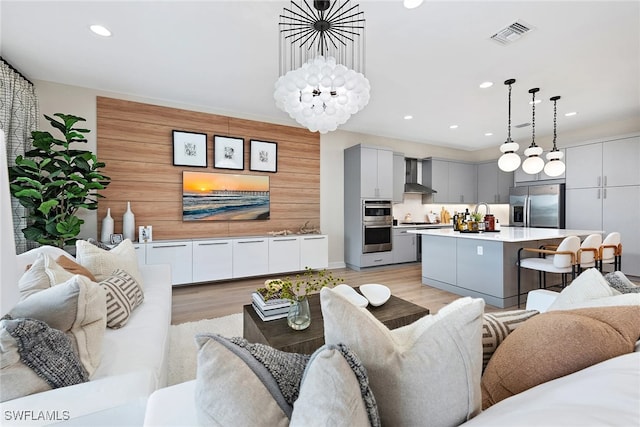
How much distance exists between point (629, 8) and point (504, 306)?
9.54ft

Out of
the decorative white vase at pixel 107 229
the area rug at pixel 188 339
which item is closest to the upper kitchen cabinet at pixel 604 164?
the area rug at pixel 188 339

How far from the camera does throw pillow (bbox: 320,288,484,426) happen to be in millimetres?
581

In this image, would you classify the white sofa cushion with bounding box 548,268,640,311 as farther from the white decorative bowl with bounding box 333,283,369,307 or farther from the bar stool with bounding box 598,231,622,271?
the bar stool with bounding box 598,231,622,271

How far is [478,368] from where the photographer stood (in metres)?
0.63

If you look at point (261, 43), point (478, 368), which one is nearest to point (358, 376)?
point (478, 368)

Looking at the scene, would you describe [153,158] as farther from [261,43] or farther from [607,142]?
[607,142]

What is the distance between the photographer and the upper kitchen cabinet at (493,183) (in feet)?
20.5

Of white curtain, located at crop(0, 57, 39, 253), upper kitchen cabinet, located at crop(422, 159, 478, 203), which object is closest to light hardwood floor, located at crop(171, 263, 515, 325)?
white curtain, located at crop(0, 57, 39, 253)

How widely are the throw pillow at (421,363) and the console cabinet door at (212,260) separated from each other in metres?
3.77

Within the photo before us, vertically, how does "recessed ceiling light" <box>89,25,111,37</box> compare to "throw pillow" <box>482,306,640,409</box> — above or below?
above

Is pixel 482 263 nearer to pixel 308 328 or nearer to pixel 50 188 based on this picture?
pixel 308 328

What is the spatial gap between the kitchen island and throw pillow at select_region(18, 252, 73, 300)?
3.66m

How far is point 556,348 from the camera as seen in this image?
0.70 metres

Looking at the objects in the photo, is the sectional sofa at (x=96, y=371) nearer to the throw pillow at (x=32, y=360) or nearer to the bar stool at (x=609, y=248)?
the throw pillow at (x=32, y=360)
